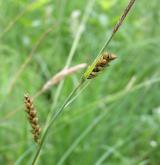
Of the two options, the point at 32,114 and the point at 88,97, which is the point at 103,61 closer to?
the point at 32,114

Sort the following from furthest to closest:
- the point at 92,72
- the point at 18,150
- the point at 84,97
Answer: the point at 84,97
the point at 18,150
the point at 92,72

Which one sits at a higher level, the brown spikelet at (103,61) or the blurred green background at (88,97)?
the blurred green background at (88,97)

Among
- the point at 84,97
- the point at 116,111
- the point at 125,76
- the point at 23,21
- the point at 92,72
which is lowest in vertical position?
the point at 92,72

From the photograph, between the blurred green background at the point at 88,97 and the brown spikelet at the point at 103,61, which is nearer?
the brown spikelet at the point at 103,61

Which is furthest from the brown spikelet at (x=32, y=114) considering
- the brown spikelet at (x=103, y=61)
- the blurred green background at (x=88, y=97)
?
the blurred green background at (x=88, y=97)

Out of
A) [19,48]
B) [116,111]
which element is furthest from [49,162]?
[19,48]

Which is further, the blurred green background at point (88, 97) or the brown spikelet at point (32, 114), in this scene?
the blurred green background at point (88, 97)

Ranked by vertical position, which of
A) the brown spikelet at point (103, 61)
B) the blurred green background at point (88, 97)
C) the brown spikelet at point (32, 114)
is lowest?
the brown spikelet at point (103, 61)

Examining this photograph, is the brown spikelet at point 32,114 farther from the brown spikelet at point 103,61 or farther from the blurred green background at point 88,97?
the blurred green background at point 88,97

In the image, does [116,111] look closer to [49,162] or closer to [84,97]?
[84,97]
